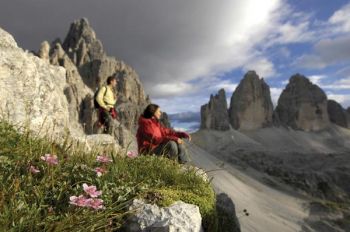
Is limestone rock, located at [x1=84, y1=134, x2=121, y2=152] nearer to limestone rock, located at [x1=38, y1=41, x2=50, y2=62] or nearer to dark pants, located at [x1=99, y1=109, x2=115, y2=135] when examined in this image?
dark pants, located at [x1=99, y1=109, x2=115, y2=135]

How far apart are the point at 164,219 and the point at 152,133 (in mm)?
5208

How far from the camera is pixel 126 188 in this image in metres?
5.96

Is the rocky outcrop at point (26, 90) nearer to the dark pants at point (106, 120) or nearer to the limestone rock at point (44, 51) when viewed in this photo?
the dark pants at point (106, 120)

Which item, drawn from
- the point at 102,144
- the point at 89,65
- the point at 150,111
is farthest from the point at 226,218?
the point at 89,65

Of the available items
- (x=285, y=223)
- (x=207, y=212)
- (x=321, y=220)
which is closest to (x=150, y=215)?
(x=207, y=212)

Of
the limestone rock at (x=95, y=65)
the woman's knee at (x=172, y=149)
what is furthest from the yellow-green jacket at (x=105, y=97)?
the limestone rock at (x=95, y=65)

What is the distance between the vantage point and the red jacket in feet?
34.8

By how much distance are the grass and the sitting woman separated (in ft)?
6.60

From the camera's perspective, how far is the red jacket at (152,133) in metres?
10.6

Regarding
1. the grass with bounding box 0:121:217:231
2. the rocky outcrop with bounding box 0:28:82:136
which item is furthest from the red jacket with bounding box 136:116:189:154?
the grass with bounding box 0:121:217:231

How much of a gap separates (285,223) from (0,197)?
87.0 metres

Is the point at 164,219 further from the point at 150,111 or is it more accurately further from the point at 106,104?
the point at 106,104

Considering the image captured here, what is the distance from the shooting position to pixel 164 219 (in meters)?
5.59

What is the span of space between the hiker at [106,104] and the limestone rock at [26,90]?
363 centimetres
